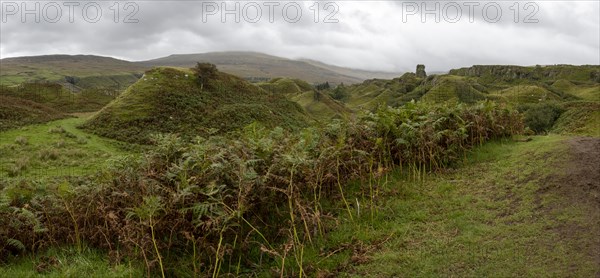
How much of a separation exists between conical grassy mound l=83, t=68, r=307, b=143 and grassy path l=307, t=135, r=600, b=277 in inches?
1475

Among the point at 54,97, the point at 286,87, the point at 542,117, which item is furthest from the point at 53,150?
the point at 286,87

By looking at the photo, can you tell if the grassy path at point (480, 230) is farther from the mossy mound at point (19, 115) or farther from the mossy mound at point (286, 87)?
the mossy mound at point (286, 87)

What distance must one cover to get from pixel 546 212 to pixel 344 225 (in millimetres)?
3430

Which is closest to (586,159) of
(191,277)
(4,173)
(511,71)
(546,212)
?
A: (546,212)

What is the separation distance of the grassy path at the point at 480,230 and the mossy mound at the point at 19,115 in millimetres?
43833

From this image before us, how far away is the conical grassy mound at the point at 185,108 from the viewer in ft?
151

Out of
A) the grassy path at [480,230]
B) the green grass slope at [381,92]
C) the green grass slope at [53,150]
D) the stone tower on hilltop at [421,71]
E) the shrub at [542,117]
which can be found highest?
the stone tower on hilltop at [421,71]

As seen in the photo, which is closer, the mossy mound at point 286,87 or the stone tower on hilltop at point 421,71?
the mossy mound at point 286,87

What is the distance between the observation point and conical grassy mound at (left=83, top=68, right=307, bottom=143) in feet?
151

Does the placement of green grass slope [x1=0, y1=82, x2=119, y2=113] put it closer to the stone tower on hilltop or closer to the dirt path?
the dirt path

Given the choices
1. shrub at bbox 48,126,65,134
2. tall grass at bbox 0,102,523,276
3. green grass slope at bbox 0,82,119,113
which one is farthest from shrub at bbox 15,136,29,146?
tall grass at bbox 0,102,523,276

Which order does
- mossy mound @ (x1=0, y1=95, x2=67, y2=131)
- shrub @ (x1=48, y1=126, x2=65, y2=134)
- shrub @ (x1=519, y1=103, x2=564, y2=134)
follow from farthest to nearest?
1. shrub @ (x1=519, y1=103, x2=564, y2=134)
2. mossy mound @ (x1=0, y1=95, x2=67, y2=131)
3. shrub @ (x1=48, y1=126, x2=65, y2=134)

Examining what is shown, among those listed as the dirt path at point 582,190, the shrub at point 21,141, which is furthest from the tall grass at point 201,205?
the shrub at point 21,141

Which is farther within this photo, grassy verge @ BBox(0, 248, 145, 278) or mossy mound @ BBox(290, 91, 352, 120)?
mossy mound @ BBox(290, 91, 352, 120)
